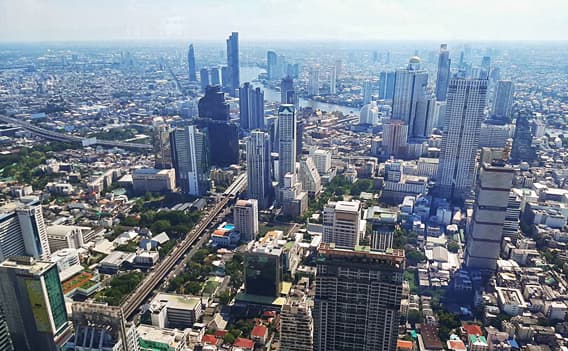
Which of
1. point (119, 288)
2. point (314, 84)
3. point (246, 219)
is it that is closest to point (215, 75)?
point (314, 84)

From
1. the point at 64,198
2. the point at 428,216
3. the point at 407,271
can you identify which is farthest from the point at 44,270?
the point at 428,216

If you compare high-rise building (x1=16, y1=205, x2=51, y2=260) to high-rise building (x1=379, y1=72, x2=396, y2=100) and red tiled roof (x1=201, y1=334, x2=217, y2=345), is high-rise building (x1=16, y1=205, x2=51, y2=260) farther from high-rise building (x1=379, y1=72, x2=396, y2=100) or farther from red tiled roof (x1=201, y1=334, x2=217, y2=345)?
high-rise building (x1=379, y1=72, x2=396, y2=100)

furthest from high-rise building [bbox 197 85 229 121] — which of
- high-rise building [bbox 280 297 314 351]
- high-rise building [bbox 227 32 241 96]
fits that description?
high-rise building [bbox 280 297 314 351]

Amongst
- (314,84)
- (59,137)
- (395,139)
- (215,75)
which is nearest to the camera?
(395,139)

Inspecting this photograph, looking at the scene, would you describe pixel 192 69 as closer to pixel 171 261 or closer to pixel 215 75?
pixel 215 75

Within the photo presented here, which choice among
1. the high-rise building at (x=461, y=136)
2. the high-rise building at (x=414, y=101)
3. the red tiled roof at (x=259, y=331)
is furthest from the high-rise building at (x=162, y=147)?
the high-rise building at (x=414, y=101)
